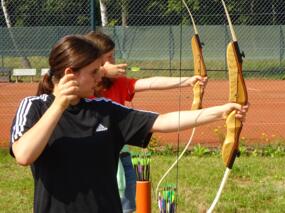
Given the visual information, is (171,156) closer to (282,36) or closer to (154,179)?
(154,179)

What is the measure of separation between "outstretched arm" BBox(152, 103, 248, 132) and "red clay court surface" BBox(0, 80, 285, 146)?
587 cm

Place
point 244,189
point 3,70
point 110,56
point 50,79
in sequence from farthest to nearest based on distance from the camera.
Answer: point 3,70 < point 244,189 < point 110,56 < point 50,79

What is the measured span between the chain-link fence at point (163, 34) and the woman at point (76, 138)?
28.3 ft

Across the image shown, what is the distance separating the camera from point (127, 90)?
370cm

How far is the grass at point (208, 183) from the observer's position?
533 centimetres

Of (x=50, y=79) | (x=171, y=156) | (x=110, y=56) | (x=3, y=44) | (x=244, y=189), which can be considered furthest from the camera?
(x=3, y=44)

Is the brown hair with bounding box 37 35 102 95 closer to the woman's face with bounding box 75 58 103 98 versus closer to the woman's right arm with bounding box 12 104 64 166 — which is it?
the woman's face with bounding box 75 58 103 98

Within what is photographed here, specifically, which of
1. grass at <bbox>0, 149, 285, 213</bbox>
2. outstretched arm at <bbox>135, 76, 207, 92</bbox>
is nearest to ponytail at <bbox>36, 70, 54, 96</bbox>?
outstretched arm at <bbox>135, 76, 207, 92</bbox>

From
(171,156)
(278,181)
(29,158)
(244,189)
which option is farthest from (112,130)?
(171,156)

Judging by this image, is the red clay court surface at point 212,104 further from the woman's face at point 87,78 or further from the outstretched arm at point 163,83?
the woman's face at point 87,78

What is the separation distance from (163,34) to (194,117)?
15658mm

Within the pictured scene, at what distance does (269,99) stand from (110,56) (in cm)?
1387

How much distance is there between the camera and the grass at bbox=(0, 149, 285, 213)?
210 inches

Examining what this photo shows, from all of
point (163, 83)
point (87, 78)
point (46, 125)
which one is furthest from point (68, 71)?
point (163, 83)
